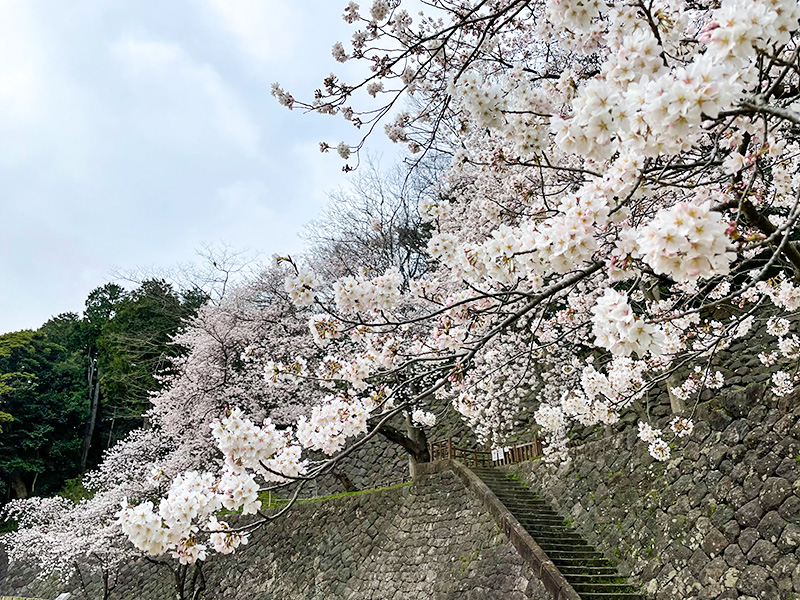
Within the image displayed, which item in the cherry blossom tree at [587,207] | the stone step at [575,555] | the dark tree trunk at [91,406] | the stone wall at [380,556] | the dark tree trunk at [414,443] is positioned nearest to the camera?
the cherry blossom tree at [587,207]

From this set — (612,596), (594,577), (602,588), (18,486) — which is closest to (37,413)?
(18,486)

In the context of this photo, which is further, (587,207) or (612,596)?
(612,596)

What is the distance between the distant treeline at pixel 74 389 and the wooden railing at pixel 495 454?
10834mm

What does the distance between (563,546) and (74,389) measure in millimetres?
24880

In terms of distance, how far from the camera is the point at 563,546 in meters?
7.04

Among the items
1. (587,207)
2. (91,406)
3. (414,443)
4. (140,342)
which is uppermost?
(91,406)

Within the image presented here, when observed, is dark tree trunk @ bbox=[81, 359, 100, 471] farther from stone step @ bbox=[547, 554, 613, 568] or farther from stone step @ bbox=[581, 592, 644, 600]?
stone step @ bbox=[581, 592, 644, 600]

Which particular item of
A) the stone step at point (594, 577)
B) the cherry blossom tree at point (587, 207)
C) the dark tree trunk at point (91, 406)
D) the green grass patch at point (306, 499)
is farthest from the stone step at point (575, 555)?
the dark tree trunk at point (91, 406)

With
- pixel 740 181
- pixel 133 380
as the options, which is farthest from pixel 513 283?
pixel 133 380

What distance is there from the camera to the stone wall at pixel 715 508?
15.5ft

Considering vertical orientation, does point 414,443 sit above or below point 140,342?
below

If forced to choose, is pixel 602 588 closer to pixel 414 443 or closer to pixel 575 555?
pixel 575 555

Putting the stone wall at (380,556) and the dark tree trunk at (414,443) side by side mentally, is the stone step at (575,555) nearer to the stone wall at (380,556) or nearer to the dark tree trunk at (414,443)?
the stone wall at (380,556)

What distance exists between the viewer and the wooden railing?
10.6m
